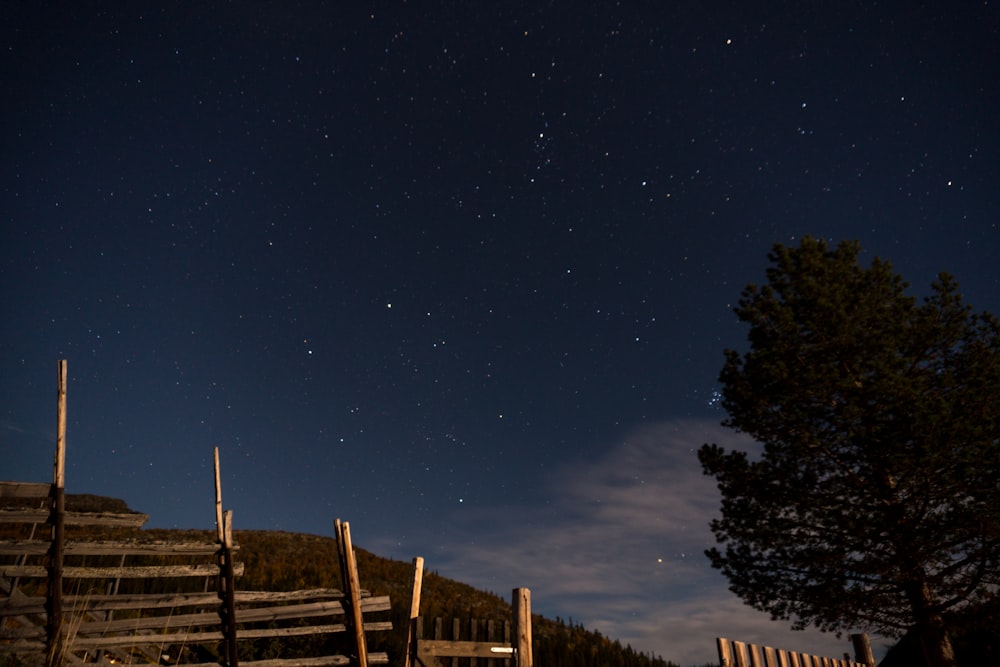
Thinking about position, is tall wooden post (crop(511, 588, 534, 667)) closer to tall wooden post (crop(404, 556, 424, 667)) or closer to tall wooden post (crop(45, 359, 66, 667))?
tall wooden post (crop(404, 556, 424, 667))

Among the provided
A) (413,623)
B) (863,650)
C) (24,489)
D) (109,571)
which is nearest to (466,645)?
(413,623)

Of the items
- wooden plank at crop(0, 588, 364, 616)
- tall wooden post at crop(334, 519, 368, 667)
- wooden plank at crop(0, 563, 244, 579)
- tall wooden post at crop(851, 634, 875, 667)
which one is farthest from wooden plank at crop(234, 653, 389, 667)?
tall wooden post at crop(851, 634, 875, 667)

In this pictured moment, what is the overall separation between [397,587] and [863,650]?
16.1 metres

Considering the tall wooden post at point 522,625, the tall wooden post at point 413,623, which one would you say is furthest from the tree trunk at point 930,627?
the tall wooden post at point 522,625

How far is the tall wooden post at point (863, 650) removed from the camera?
1212cm

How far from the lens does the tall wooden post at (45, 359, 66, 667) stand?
29.7 feet

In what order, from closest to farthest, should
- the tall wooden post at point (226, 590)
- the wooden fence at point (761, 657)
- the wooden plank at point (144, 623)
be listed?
the wooden fence at point (761, 657) < the wooden plank at point (144, 623) < the tall wooden post at point (226, 590)

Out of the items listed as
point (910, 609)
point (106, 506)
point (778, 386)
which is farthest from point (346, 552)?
point (106, 506)

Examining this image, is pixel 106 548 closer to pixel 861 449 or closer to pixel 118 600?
pixel 118 600

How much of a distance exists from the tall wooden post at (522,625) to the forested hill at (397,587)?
4.09 metres

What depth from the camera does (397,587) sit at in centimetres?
2406

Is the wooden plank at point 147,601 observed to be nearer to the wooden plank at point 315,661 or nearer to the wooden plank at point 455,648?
the wooden plank at point 315,661

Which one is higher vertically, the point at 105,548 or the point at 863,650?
the point at 105,548

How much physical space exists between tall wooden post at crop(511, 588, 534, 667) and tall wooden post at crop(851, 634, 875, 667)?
28.4ft
